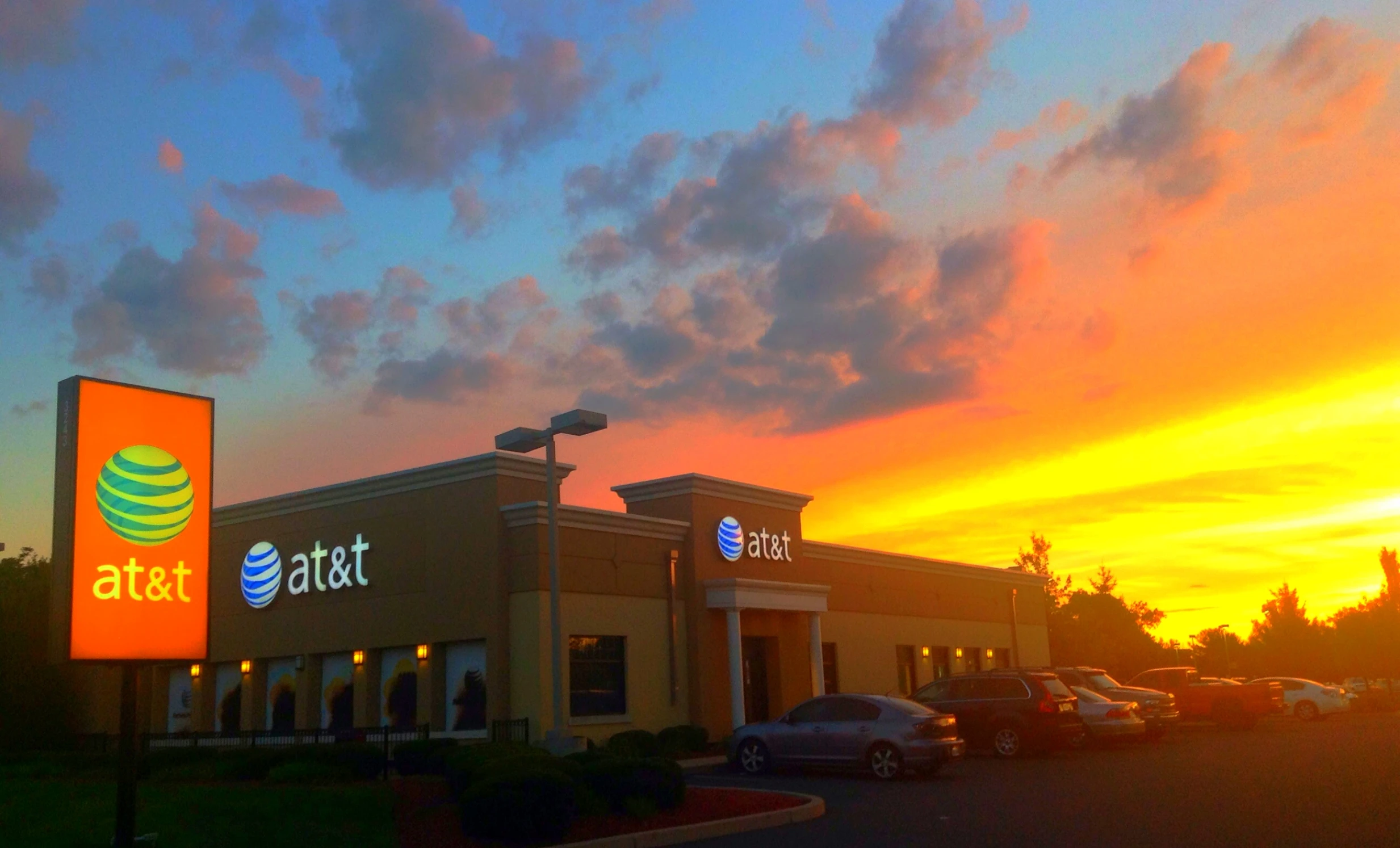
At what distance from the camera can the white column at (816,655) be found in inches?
1407

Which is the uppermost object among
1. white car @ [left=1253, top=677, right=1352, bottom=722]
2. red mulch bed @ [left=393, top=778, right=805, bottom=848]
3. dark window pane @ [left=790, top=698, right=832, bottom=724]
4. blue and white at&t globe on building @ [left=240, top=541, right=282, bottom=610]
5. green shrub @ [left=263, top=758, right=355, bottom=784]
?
blue and white at&t globe on building @ [left=240, top=541, right=282, bottom=610]

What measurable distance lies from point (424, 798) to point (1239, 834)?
36.7 ft

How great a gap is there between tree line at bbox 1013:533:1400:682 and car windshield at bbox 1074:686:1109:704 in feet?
143

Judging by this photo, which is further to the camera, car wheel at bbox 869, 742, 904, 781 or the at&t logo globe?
the at&t logo globe

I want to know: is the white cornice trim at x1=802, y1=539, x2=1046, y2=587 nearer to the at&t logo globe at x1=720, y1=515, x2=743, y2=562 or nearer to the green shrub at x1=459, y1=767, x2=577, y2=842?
the at&t logo globe at x1=720, y1=515, x2=743, y2=562

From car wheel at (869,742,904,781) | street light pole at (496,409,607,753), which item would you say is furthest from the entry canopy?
car wheel at (869,742,904,781)

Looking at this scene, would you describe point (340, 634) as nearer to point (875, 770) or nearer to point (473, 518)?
point (473, 518)

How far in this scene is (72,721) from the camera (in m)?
37.2

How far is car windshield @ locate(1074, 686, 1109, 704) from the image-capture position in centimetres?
2667

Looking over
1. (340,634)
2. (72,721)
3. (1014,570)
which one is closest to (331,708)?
(340,634)

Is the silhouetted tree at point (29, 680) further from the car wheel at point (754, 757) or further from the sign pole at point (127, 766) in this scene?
the sign pole at point (127, 766)

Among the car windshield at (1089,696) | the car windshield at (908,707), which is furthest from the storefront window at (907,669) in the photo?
the car windshield at (908,707)

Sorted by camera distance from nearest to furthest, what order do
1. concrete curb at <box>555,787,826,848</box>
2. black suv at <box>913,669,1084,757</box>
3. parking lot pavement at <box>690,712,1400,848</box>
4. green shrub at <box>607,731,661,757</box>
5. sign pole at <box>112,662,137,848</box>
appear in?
sign pole at <box>112,662,137,848</box>, parking lot pavement at <box>690,712,1400,848</box>, concrete curb at <box>555,787,826,848</box>, black suv at <box>913,669,1084,757</box>, green shrub at <box>607,731,661,757</box>

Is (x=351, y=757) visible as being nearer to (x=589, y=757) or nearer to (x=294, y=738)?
(x=589, y=757)
